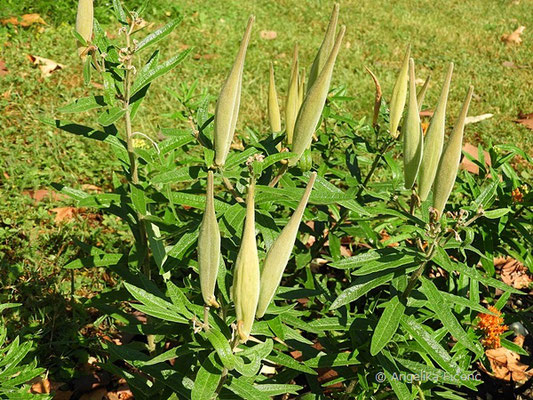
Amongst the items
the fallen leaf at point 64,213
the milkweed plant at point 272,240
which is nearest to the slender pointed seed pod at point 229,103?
the milkweed plant at point 272,240

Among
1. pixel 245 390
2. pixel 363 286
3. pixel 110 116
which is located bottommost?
pixel 245 390

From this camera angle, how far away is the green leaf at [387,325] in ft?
5.45

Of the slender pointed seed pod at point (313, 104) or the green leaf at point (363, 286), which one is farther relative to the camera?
the green leaf at point (363, 286)

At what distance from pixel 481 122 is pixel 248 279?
429 centimetres

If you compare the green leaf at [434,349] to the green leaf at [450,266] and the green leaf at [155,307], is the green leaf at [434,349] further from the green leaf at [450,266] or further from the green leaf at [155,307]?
the green leaf at [155,307]

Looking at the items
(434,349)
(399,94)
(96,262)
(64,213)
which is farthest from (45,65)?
(434,349)

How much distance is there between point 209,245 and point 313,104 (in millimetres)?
450

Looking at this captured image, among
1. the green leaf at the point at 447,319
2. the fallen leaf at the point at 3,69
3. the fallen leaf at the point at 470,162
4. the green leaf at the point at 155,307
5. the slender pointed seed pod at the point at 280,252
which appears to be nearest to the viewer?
the slender pointed seed pod at the point at 280,252

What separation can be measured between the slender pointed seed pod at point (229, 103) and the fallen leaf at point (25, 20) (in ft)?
14.9

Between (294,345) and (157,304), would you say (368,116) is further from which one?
(157,304)

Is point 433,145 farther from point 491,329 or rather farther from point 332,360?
point 491,329

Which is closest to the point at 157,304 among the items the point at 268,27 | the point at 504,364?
the point at 504,364

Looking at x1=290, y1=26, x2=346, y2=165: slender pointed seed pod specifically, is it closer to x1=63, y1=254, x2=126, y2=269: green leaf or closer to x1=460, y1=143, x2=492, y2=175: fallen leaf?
x1=63, y1=254, x2=126, y2=269: green leaf

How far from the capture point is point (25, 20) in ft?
17.6
